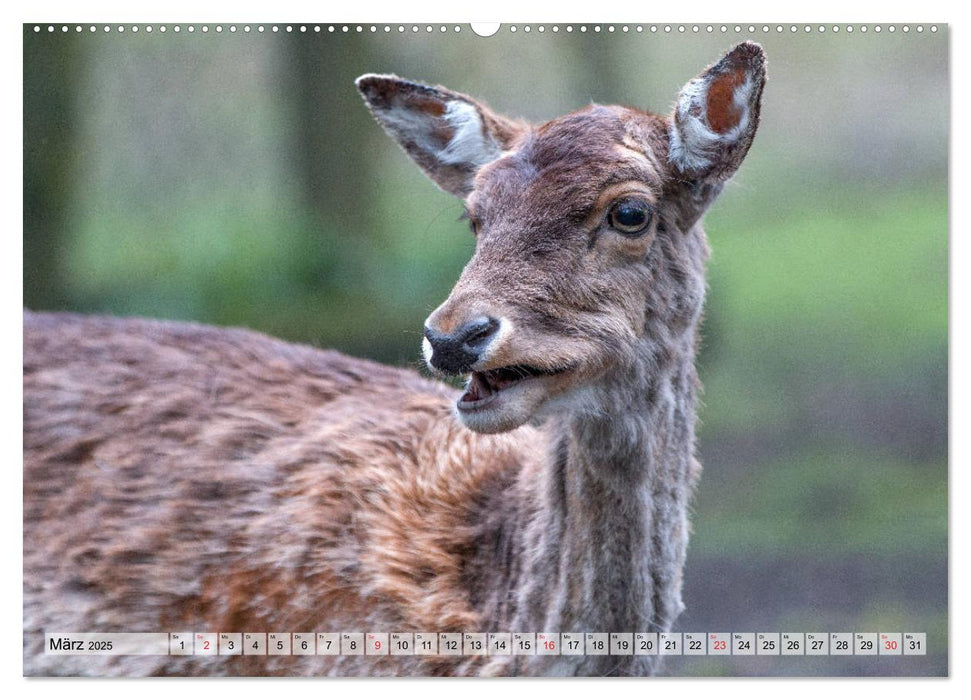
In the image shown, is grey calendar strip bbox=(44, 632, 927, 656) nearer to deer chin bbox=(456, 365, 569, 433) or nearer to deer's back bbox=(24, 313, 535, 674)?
deer's back bbox=(24, 313, 535, 674)

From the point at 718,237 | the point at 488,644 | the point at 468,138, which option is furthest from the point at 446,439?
the point at 718,237

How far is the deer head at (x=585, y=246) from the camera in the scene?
11.9 feet

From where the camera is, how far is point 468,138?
4348 millimetres

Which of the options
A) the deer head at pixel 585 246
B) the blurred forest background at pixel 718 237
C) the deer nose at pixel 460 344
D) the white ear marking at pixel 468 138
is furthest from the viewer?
the blurred forest background at pixel 718 237

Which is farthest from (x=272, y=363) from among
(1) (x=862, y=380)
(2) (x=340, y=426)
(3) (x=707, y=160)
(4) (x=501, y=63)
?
(1) (x=862, y=380)

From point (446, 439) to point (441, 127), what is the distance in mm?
1175

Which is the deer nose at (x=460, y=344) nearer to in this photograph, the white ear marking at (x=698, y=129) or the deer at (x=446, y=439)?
the deer at (x=446, y=439)

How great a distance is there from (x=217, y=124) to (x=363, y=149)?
88 centimetres

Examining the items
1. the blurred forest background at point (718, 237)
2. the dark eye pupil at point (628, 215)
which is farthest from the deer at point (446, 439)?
the blurred forest background at point (718, 237)

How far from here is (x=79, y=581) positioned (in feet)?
15.0

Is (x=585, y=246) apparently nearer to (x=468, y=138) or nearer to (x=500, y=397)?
(x=500, y=397)

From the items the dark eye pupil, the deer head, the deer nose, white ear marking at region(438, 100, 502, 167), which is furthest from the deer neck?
white ear marking at region(438, 100, 502, 167)

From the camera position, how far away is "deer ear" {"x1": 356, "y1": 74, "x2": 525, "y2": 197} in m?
4.31

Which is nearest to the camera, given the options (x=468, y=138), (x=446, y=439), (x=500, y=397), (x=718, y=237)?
(x=500, y=397)
